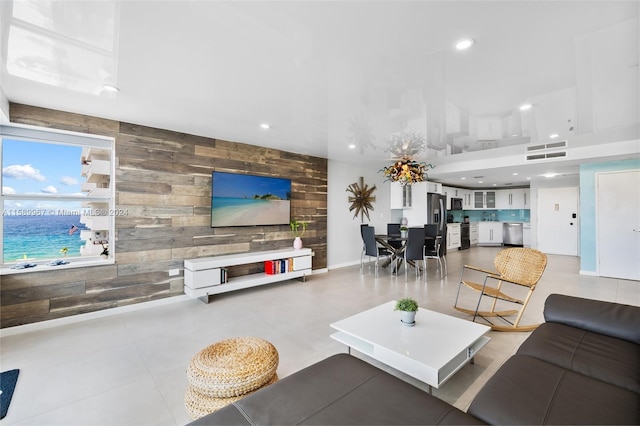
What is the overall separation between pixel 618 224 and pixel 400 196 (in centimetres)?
404

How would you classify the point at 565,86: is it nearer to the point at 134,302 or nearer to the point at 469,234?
the point at 134,302

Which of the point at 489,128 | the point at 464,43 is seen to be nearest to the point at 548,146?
the point at 489,128

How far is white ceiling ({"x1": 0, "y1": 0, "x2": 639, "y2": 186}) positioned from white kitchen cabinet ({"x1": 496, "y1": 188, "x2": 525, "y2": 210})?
7.75m

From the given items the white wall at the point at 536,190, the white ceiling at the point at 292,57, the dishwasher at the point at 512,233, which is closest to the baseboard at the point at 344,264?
the white ceiling at the point at 292,57

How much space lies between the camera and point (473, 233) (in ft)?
32.5

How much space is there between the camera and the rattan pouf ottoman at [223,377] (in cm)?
163

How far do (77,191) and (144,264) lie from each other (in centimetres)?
116

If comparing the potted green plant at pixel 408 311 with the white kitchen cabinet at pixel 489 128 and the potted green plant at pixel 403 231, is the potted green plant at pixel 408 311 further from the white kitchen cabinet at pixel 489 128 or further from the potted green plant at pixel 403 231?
the potted green plant at pixel 403 231

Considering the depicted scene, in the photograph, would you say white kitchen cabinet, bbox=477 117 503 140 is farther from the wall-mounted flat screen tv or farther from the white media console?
the white media console

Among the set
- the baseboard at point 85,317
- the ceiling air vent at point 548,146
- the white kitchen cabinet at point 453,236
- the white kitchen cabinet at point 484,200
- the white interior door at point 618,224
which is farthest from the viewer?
the white kitchen cabinet at point 484,200

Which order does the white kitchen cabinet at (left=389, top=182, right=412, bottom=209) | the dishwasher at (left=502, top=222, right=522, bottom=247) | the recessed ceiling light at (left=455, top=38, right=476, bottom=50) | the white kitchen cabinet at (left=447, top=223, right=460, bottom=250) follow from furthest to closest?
the dishwasher at (left=502, top=222, right=522, bottom=247) < the white kitchen cabinet at (left=447, top=223, right=460, bottom=250) < the white kitchen cabinet at (left=389, top=182, right=412, bottom=209) < the recessed ceiling light at (left=455, top=38, right=476, bottom=50)

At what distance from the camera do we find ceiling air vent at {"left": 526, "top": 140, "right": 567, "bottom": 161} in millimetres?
4617

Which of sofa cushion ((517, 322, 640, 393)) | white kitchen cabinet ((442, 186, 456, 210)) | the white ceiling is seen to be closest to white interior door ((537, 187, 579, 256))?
white kitchen cabinet ((442, 186, 456, 210))

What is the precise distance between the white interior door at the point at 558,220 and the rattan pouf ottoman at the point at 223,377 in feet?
29.1
